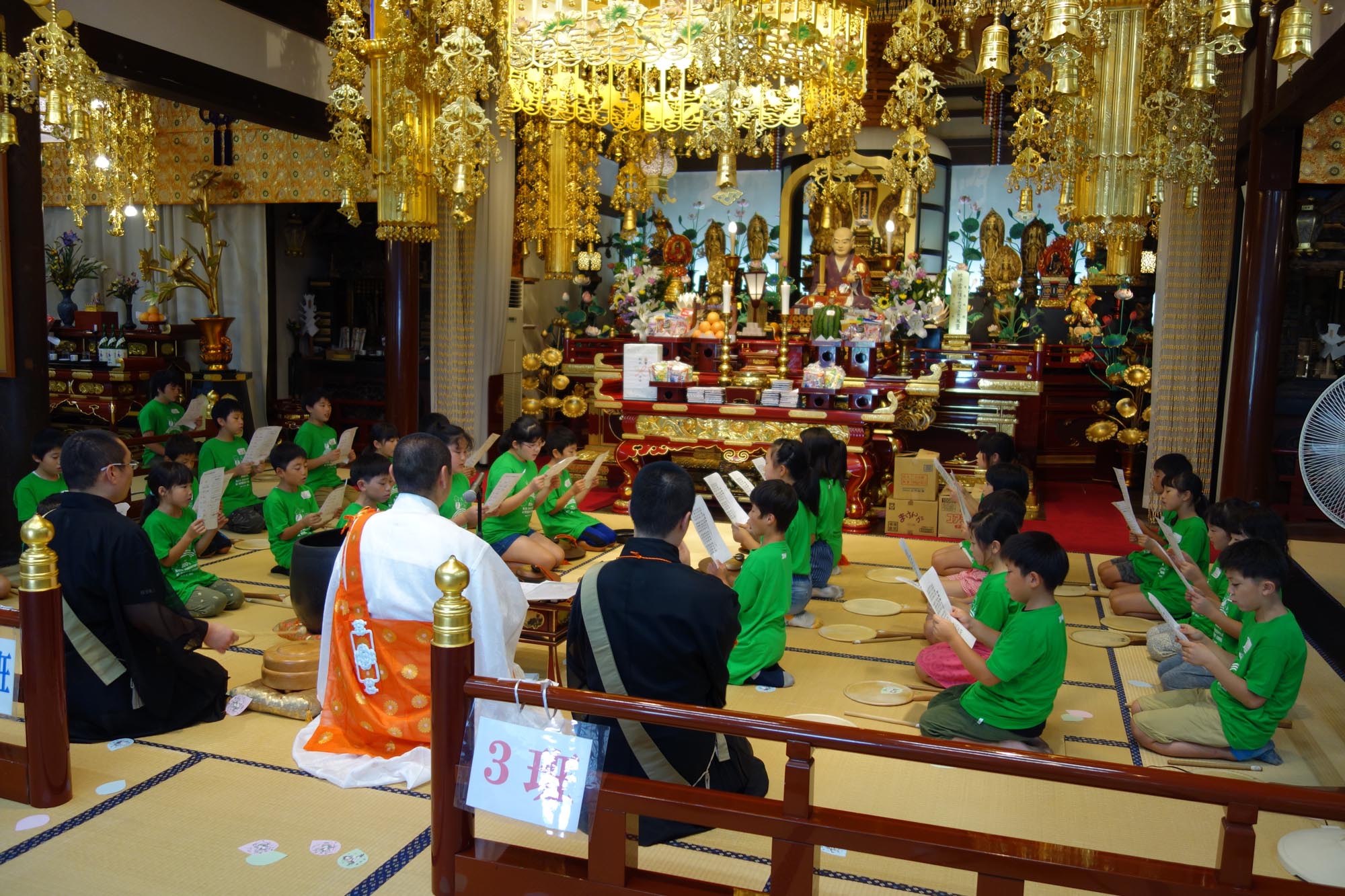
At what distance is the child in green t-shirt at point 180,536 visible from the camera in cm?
455

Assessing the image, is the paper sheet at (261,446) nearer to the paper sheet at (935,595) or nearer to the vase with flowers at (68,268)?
the paper sheet at (935,595)

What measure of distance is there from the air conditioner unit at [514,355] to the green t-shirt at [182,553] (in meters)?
5.78

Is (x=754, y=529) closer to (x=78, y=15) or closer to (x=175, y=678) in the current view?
(x=175, y=678)

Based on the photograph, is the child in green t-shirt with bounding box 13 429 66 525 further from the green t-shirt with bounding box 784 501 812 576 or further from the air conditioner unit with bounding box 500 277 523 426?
the air conditioner unit with bounding box 500 277 523 426

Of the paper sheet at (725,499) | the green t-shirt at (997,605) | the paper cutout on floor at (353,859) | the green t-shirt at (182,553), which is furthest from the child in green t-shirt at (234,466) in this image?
the green t-shirt at (997,605)

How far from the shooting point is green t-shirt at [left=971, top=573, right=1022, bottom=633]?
12.4 feet

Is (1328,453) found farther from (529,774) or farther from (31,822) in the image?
(31,822)

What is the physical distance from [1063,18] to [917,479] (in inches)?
191

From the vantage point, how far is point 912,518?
289 inches

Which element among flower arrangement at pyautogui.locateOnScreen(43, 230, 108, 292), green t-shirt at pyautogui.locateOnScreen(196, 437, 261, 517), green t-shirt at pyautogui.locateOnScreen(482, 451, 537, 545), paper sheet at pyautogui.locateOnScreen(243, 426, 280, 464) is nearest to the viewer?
green t-shirt at pyautogui.locateOnScreen(482, 451, 537, 545)

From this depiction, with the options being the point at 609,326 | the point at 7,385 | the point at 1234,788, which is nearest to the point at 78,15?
the point at 7,385

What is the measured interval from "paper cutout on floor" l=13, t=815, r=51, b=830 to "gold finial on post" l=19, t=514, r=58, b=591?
0.68 metres

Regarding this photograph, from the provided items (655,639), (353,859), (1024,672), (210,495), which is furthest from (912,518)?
(353,859)

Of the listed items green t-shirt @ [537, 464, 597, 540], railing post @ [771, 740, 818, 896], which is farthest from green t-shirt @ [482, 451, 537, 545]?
railing post @ [771, 740, 818, 896]
